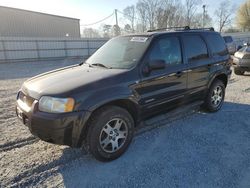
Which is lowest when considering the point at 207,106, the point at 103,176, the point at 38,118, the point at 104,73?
the point at 103,176

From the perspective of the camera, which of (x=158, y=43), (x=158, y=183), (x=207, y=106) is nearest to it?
(x=158, y=183)

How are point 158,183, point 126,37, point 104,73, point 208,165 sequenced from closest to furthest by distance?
1. point 158,183
2. point 208,165
3. point 104,73
4. point 126,37

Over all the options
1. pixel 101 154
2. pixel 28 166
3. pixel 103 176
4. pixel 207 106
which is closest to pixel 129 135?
pixel 101 154

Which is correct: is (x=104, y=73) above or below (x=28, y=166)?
above

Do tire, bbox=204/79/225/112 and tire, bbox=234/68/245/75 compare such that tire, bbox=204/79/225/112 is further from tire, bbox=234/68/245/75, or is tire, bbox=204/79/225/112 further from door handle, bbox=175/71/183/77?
tire, bbox=234/68/245/75

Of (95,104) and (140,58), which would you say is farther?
(140,58)

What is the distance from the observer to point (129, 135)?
345 centimetres

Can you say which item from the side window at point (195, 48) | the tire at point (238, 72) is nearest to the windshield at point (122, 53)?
the side window at point (195, 48)

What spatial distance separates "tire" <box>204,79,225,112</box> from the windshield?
7.06 ft

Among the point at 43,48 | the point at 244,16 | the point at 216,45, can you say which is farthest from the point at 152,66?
the point at 244,16

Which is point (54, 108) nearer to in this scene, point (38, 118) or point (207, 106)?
point (38, 118)

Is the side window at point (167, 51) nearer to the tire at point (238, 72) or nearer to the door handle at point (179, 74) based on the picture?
the door handle at point (179, 74)

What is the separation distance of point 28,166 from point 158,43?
2785mm

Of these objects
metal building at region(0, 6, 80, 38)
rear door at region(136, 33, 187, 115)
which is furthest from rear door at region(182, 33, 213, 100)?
metal building at region(0, 6, 80, 38)
